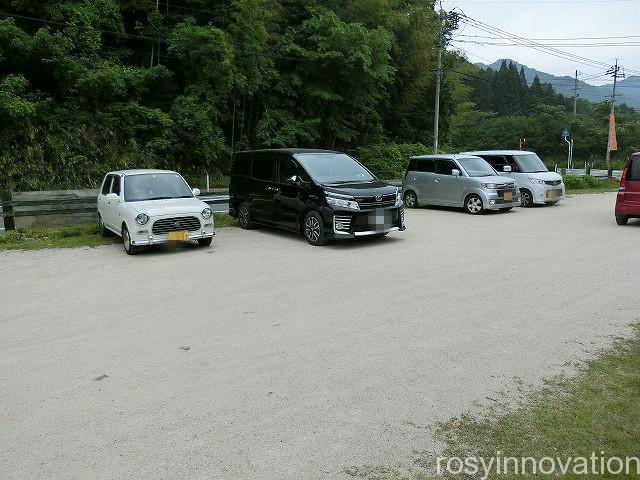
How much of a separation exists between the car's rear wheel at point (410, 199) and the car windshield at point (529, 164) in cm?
358

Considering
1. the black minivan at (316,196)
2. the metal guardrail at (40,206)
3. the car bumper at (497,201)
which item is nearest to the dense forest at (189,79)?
the metal guardrail at (40,206)

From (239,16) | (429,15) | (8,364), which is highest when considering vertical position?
(429,15)

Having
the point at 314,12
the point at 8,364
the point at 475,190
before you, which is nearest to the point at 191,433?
the point at 8,364

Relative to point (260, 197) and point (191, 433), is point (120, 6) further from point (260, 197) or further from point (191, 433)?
point (191, 433)

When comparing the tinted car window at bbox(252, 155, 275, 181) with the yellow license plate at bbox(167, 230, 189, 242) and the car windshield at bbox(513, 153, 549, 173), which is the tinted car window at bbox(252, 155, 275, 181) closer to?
the yellow license plate at bbox(167, 230, 189, 242)

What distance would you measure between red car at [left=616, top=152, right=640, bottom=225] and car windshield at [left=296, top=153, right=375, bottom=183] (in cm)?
603

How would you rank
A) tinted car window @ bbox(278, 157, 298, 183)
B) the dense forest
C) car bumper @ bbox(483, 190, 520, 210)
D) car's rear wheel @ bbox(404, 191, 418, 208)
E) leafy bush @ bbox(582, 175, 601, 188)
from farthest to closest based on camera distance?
leafy bush @ bbox(582, 175, 601, 188) < the dense forest < car's rear wheel @ bbox(404, 191, 418, 208) < car bumper @ bbox(483, 190, 520, 210) < tinted car window @ bbox(278, 157, 298, 183)

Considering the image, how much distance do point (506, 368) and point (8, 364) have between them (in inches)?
175

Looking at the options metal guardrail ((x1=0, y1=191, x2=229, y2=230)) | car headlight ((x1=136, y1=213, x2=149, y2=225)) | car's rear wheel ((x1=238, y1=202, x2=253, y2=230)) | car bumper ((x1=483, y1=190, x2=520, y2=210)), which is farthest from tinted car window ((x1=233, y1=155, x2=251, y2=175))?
car bumper ((x1=483, y1=190, x2=520, y2=210))

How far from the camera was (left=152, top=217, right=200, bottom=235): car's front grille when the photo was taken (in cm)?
1042

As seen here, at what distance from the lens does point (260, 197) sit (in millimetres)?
12922

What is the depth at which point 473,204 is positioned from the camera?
16219 millimetres

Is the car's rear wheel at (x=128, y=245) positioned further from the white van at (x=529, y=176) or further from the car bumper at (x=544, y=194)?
the car bumper at (x=544, y=194)

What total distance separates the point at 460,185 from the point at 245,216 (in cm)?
663
